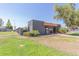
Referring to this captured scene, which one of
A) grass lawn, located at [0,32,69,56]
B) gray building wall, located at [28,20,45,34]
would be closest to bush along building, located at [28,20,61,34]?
gray building wall, located at [28,20,45,34]

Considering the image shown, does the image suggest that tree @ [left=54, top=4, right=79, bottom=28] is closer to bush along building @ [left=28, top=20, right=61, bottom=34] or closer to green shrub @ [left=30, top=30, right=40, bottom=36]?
bush along building @ [left=28, top=20, right=61, bottom=34]

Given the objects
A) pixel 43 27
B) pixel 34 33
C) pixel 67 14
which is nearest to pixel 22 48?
pixel 34 33

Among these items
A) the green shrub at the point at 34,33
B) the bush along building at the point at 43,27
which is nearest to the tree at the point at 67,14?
the bush along building at the point at 43,27

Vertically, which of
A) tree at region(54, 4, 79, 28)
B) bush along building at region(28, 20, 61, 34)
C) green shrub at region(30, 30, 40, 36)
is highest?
tree at region(54, 4, 79, 28)

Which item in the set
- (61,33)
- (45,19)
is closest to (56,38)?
(61,33)

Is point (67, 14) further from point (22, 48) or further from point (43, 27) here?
point (22, 48)

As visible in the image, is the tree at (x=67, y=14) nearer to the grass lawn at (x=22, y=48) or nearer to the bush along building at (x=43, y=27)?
the bush along building at (x=43, y=27)

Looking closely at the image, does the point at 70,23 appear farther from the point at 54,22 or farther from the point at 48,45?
the point at 48,45
